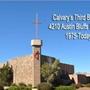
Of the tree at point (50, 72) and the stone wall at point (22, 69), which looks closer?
the tree at point (50, 72)

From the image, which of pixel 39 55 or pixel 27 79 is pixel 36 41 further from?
pixel 27 79

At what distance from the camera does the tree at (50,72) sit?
2777 inches

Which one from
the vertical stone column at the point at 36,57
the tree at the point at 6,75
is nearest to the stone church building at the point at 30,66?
the vertical stone column at the point at 36,57

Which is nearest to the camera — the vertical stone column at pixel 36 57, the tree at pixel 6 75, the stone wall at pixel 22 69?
the vertical stone column at pixel 36 57

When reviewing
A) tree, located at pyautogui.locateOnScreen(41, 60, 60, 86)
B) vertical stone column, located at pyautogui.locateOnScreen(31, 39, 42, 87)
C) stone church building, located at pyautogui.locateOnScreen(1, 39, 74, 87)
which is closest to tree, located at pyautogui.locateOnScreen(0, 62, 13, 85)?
stone church building, located at pyautogui.locateOnScreen(1, 39, 74, 87)

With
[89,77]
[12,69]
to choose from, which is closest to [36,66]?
[12,69]

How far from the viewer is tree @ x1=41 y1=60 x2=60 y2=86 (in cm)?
7054

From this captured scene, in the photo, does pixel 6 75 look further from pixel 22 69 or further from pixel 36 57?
pixel 36 57

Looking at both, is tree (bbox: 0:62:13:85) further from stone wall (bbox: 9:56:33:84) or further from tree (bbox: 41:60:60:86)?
tree (bbox: 41:60:60:86)

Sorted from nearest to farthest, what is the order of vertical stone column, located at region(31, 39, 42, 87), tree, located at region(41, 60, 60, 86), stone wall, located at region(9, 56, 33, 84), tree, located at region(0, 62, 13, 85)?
vertical stone column, located at region(31, 39, 42, 87), tree, located at region(41, 60, 60, 86), stone wall, located at region(9, 56, 33, 84), tree, located at region(0, 62, 13, 85)

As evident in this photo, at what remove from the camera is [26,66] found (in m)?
73.0

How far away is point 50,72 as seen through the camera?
71.6m

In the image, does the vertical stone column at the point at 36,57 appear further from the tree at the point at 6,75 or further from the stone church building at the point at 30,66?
the tree at the point at 6,75

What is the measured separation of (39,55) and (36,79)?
16.7ft
